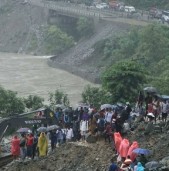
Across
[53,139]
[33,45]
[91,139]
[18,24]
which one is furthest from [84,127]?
[18,24]

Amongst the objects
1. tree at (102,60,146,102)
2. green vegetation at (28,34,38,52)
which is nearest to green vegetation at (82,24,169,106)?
tree at (102,60,146,102)

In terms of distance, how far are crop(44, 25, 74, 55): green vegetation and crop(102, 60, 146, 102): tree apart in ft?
127

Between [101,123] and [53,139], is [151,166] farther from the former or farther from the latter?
[53,139]

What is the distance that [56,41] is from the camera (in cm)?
7256

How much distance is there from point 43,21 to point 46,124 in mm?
60452

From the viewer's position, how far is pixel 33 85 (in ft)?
177

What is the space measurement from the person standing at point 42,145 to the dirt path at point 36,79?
2601cm

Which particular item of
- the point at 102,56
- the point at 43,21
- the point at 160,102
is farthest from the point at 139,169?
the point at 43,21

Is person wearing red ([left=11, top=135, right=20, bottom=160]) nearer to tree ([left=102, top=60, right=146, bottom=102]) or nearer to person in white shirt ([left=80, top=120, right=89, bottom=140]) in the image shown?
person in white shirt ([left=80, top=120, right=89, bottom=140])

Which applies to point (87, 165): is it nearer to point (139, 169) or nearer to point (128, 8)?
point (139, 169)

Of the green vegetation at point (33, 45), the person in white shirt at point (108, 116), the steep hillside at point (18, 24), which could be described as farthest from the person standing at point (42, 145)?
the steep hillside at point (18, 24)

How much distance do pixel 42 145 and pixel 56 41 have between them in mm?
53808

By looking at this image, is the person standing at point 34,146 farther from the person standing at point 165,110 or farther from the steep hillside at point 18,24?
the steep hillside at point 18,24

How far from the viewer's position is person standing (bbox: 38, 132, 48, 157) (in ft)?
62.8
